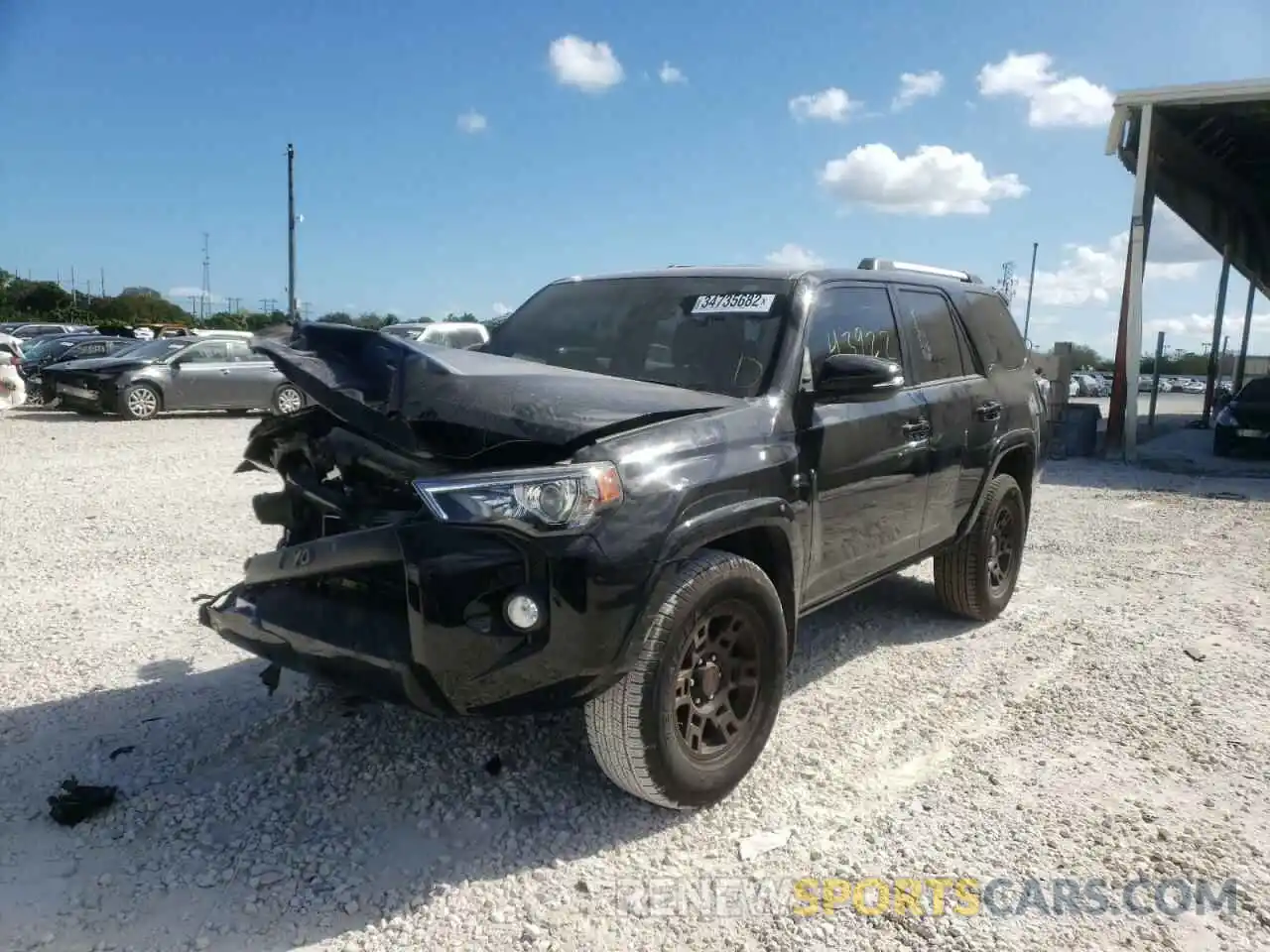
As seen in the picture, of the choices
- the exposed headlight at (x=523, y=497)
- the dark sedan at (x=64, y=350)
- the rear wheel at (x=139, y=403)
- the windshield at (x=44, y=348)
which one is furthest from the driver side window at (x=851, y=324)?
the windshield at (x=44, y=348)

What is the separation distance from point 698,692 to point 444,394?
1284 mm

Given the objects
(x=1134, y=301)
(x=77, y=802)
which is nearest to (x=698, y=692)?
(x=77, y=802)

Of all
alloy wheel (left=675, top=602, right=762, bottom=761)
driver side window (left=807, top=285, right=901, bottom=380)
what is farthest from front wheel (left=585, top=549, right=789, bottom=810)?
driver side window (left=807, top=285, right=901, bottom=380)

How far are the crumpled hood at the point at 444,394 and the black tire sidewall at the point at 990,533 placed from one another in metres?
2.46

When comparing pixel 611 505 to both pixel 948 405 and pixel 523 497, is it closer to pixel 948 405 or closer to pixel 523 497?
pixel 523 497

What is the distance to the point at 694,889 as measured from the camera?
2814 millimetres

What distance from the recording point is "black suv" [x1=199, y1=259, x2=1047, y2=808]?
2.64 meters

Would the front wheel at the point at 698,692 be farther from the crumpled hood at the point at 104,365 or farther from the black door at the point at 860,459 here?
the crumpled hood at the point at 104,365

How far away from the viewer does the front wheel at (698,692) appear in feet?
9.42

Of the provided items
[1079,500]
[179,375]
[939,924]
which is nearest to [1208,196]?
[1079,500]

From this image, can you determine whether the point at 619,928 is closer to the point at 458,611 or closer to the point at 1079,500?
the point at 458,611

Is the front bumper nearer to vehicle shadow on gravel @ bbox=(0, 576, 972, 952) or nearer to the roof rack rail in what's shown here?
vehicle shadow on gravel @ bbox=(0, 576, 972, 952)

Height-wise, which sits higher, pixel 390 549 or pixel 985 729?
pixel 390 549

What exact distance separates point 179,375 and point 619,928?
641 inches
